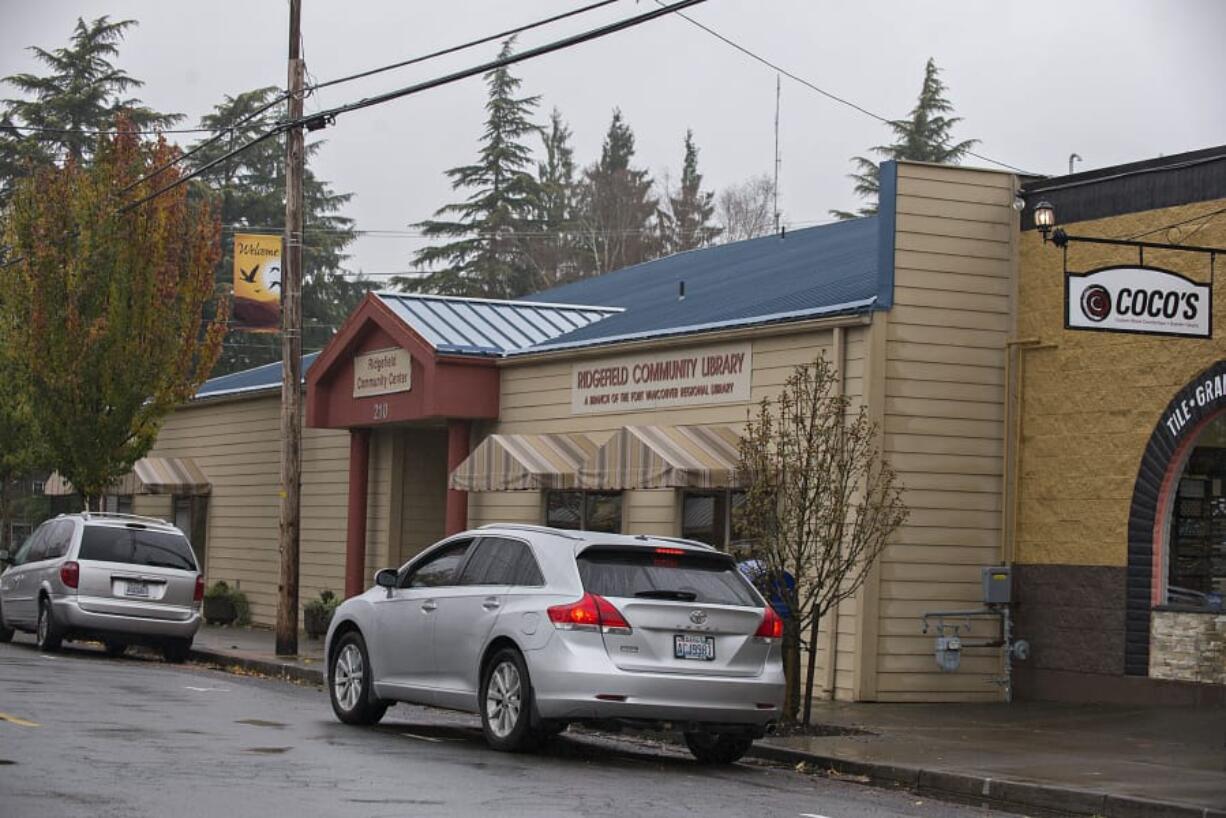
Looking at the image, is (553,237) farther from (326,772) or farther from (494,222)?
(326,772)

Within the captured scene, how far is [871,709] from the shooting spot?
17422 millimetres

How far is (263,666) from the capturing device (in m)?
21.8

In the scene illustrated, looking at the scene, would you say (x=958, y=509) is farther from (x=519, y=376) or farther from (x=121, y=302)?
(x=121, y=302)

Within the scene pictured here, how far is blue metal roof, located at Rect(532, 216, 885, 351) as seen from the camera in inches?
790

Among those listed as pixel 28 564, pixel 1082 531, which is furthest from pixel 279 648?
pixel 1082 531

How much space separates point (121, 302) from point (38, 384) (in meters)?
1.90

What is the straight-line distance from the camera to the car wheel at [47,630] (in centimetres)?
2202

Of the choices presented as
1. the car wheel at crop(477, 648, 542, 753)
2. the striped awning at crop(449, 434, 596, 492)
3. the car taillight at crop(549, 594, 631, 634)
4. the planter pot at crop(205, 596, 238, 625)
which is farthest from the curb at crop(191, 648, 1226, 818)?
the planter pot at crop(205, 596, 238, 625)

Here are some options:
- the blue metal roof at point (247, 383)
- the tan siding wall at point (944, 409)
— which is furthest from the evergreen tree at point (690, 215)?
the tan siding wall at point (944, 409)

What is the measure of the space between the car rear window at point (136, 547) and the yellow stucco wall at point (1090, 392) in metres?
10.1

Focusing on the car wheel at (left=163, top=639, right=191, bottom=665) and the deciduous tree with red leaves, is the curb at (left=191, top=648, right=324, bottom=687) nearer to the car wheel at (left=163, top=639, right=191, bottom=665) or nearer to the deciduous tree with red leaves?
the car wheel at (left=163, top=639, right=191, bottom=665)

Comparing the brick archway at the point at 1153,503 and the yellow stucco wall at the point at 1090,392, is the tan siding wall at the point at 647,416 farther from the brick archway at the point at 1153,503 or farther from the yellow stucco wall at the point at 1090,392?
the brick archway at the point at 1153,503

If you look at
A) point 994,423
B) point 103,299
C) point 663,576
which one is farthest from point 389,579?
point 103,299

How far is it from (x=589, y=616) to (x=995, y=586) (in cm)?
731
